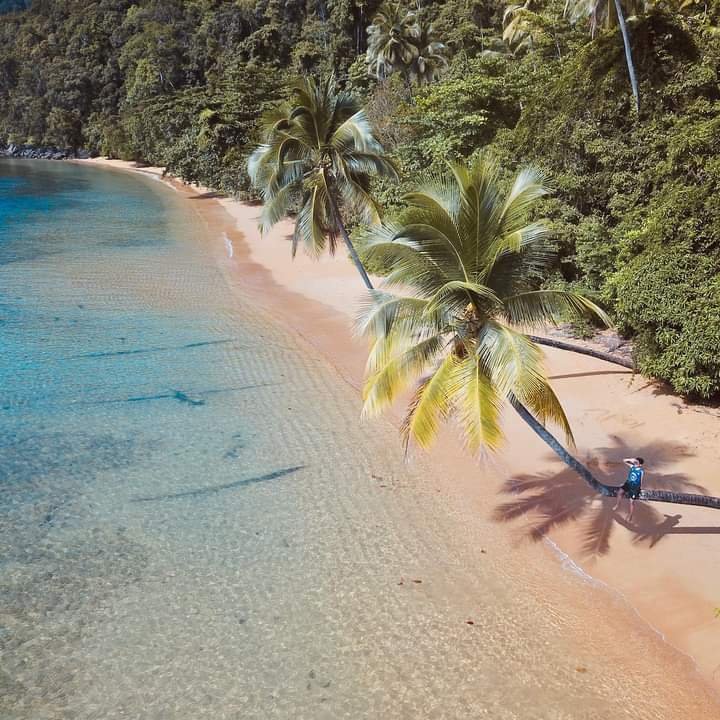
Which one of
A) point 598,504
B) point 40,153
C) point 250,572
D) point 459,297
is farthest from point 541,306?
point 40,153

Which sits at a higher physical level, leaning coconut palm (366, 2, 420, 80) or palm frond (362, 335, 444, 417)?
leaning coconut palm (366, 2, 420, 80)

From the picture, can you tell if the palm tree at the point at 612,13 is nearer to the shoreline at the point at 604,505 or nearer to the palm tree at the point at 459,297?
the shoreline at the point at 604,505

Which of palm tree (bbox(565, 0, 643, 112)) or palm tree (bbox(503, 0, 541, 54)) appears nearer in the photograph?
palm tree (bbox(565, 0, 643, 112))

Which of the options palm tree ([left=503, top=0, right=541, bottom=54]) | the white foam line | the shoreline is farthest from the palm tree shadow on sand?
palm tree ([left=503, top=0, right=541, bottom=54])

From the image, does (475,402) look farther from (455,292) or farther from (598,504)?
(598,504)

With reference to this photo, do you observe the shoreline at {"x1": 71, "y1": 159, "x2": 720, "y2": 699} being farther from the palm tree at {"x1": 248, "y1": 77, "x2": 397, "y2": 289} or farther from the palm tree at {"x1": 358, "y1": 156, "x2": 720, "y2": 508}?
the palm tree at {"x1": 248, "y1": 77, "x2": 397, "y2": 289}

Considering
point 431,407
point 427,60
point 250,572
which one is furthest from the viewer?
point 427,60

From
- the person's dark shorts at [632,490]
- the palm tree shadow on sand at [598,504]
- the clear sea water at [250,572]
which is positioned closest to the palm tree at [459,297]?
the person's dark shorts at [632,490]
